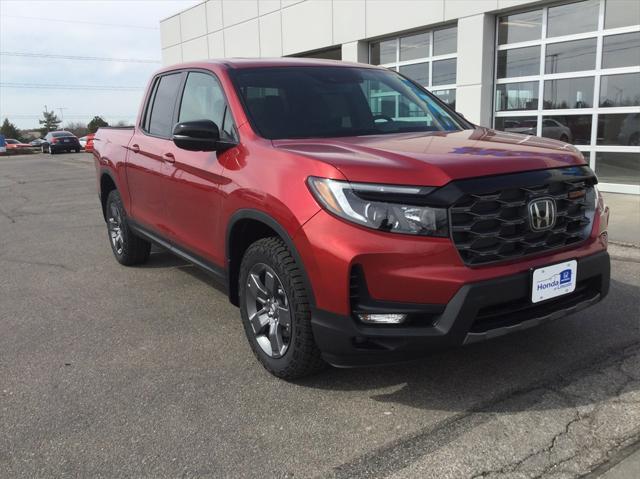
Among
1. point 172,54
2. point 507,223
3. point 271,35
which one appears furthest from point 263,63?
point 172,54

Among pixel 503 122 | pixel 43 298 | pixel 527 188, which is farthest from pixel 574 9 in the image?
pixel 43 298

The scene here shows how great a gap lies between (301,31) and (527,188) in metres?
14.5

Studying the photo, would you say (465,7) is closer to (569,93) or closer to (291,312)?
(569,93)

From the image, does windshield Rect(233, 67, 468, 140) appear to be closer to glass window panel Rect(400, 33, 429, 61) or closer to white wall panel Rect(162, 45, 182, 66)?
glass window panel Rect(400, 33, 429, 61)

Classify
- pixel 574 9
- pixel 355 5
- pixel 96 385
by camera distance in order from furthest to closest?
pixel 355 5 < pixel 574 9 < pixel 96 385

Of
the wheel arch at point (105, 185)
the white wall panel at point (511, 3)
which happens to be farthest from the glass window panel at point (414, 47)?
the wheel arch at point (105, 185)

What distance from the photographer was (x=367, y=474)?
2.45 metres

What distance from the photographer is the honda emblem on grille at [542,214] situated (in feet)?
9.29

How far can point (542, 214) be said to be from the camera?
2867mm

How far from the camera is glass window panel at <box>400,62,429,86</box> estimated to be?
13.0 m

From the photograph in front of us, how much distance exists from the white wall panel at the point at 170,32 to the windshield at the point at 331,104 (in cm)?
2105

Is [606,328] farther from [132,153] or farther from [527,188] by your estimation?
[132,153]

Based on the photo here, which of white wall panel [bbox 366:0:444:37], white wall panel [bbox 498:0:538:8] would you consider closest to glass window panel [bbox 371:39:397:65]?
white wall panel [bbox 366:0:444:37]

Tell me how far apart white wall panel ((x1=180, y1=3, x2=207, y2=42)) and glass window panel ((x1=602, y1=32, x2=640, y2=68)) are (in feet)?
50.5
